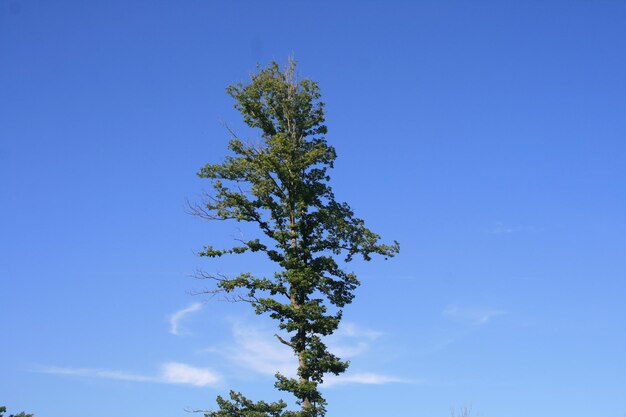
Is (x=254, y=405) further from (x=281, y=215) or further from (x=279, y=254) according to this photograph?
(x=281, y=215)

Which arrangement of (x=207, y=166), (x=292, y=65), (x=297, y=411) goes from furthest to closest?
(x=292, y=65) < (x=207, y=166) < (x=297, y=411)

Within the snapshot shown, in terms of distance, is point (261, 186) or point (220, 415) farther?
point (261, 186)

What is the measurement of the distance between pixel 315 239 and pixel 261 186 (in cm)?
339

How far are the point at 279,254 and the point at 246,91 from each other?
8.05 meters

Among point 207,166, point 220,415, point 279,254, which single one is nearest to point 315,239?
point 279,254

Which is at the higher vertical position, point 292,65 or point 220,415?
point 292,65

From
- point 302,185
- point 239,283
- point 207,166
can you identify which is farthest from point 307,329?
point 207,166

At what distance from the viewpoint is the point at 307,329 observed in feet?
90.3

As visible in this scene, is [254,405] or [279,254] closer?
[254,405]

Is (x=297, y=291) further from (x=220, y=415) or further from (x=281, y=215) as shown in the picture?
(x=220, y=415)

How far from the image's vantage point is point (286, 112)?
31.3 m

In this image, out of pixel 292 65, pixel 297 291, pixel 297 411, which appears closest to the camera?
pixel 297 411

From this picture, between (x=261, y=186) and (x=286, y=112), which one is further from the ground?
(x=286, y=112)

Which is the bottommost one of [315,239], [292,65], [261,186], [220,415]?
[220,415]
